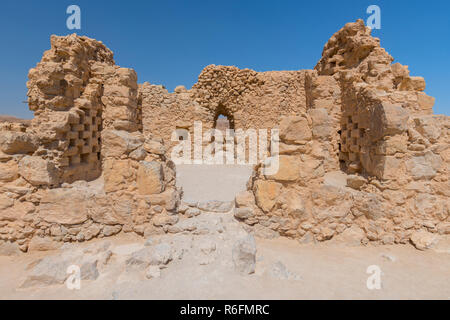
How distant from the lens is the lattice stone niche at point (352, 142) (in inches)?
197

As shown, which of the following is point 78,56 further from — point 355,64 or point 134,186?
point 355,64

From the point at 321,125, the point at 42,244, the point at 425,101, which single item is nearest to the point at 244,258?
the point at 321,125

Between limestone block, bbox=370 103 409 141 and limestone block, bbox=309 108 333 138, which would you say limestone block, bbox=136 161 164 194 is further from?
limestone block, bbox=370 103 409 141

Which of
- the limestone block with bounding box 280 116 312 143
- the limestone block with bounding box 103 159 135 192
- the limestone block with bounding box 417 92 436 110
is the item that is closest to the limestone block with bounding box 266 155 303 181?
the limestone block with bounding box 280 116 312 143

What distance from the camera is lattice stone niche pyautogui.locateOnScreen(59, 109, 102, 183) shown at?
440cm

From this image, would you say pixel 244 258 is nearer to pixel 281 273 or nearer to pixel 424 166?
pixel 281 273

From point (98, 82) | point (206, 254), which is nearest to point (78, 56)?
point (98, 82)

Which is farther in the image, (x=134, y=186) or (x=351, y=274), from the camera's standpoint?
(x=134, y=186)

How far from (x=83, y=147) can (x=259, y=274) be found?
14.7 feet

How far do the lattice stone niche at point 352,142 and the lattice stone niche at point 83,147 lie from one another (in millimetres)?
6100

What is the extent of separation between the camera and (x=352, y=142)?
553 cm

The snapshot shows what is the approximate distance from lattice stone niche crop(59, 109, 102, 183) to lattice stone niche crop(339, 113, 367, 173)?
6.10 m
